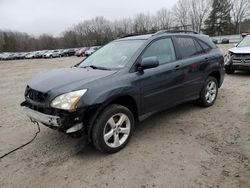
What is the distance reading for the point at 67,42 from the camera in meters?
78.9

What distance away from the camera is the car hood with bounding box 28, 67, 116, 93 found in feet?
10.6

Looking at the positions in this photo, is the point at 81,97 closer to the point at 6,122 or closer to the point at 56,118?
the point at 56,118

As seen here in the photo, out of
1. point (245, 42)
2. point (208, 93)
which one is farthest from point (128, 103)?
A: point (245, 42)

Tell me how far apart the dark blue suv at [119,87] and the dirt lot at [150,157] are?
0.39 m

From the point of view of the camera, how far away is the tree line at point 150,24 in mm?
68375

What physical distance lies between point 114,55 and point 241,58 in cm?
615

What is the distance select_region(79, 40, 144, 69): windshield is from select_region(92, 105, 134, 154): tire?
2.50ft

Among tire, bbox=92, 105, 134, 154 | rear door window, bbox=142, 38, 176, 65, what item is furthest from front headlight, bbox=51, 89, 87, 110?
rear door window, bbox=142, 38, 176, 65

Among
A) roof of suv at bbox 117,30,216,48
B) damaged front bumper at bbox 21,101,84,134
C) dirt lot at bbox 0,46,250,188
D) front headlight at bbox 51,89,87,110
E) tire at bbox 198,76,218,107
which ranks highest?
roof of suv at bbox 117,30,216,48

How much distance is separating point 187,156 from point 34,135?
9.05ft

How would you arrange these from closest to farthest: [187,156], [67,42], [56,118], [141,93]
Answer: [56,118]
[187,156]
[141,93]
[67,42]

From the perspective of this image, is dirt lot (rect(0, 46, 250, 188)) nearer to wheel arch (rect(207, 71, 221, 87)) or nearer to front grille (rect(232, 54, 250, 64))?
wheel arch (rect(207, 71, 221, 87))

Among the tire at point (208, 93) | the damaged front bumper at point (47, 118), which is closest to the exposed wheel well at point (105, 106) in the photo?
the damaged front bumper at point (47, 118)

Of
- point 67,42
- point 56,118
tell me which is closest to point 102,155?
point 56,118
